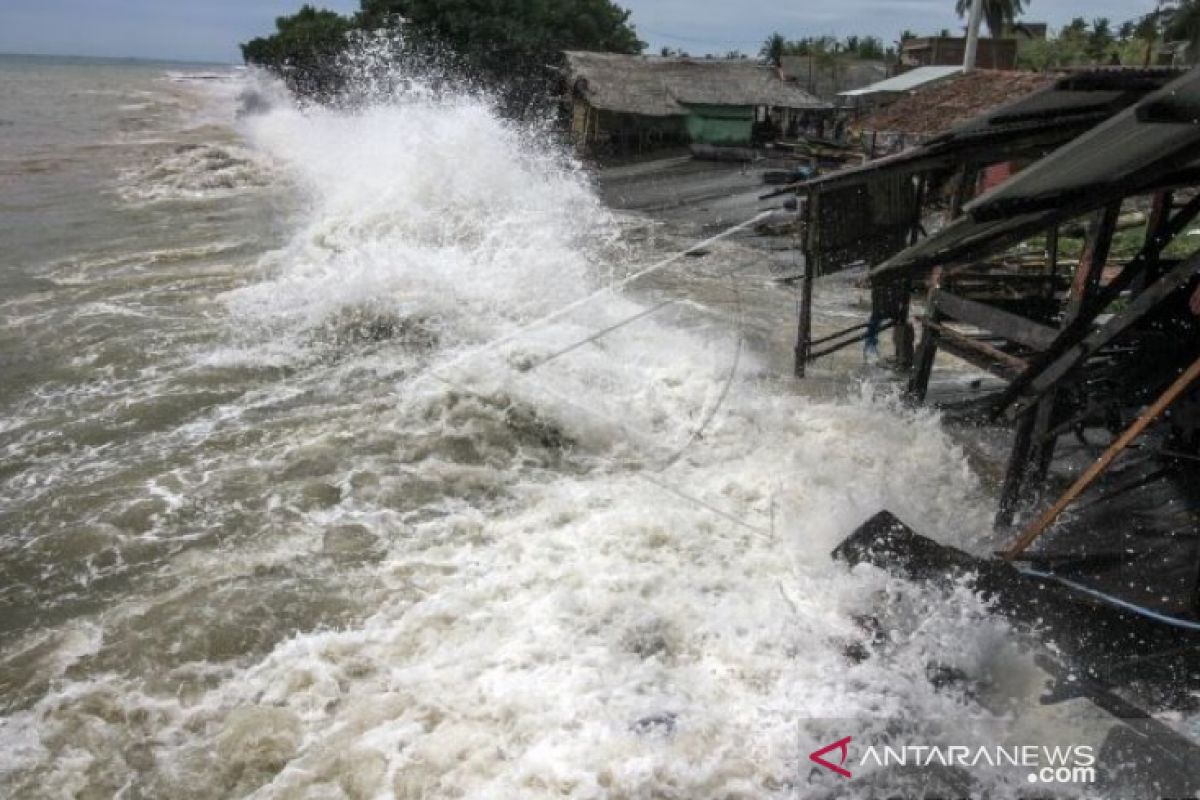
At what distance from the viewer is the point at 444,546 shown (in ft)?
19.8

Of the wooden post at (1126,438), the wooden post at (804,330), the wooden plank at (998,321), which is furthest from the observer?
the wooden post at (804,330)

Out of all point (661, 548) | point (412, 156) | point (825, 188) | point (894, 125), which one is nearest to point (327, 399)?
point (661, 548)

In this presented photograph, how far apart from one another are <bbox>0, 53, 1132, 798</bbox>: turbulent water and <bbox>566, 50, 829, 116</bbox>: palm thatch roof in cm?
1898

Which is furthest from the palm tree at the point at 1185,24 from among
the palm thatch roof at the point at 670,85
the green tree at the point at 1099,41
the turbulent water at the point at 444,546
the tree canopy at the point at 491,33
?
the turbulent water at the point at 444,546

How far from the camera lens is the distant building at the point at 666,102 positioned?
30031 millimetres

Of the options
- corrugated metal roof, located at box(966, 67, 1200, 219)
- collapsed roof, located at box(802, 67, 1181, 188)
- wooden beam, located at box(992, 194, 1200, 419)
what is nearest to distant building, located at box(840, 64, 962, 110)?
collapsed roof, located at box(802, 67, 1181, 188)

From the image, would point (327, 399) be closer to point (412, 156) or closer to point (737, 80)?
point (412, 156)

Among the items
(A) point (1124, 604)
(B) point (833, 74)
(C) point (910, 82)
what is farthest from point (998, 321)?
(B) point (833, 74)

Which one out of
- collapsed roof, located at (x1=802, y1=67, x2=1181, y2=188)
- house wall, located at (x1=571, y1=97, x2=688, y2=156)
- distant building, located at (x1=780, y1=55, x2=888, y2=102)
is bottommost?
collapsed roof, located at (x1=802, y1=67, x2=1181, y2=188)

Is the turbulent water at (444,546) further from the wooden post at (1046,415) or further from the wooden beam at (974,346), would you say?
the wooden beam at (974,346)

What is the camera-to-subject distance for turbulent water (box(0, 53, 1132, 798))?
4168mm

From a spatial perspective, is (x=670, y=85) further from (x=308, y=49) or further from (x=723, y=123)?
(x=308, y=49)

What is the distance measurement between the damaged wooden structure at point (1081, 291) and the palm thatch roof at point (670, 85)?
23.5 m

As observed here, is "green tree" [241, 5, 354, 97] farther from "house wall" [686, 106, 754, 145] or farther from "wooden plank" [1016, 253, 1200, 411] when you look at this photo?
"wooden plank" [1016, 253, 1200, 411]
